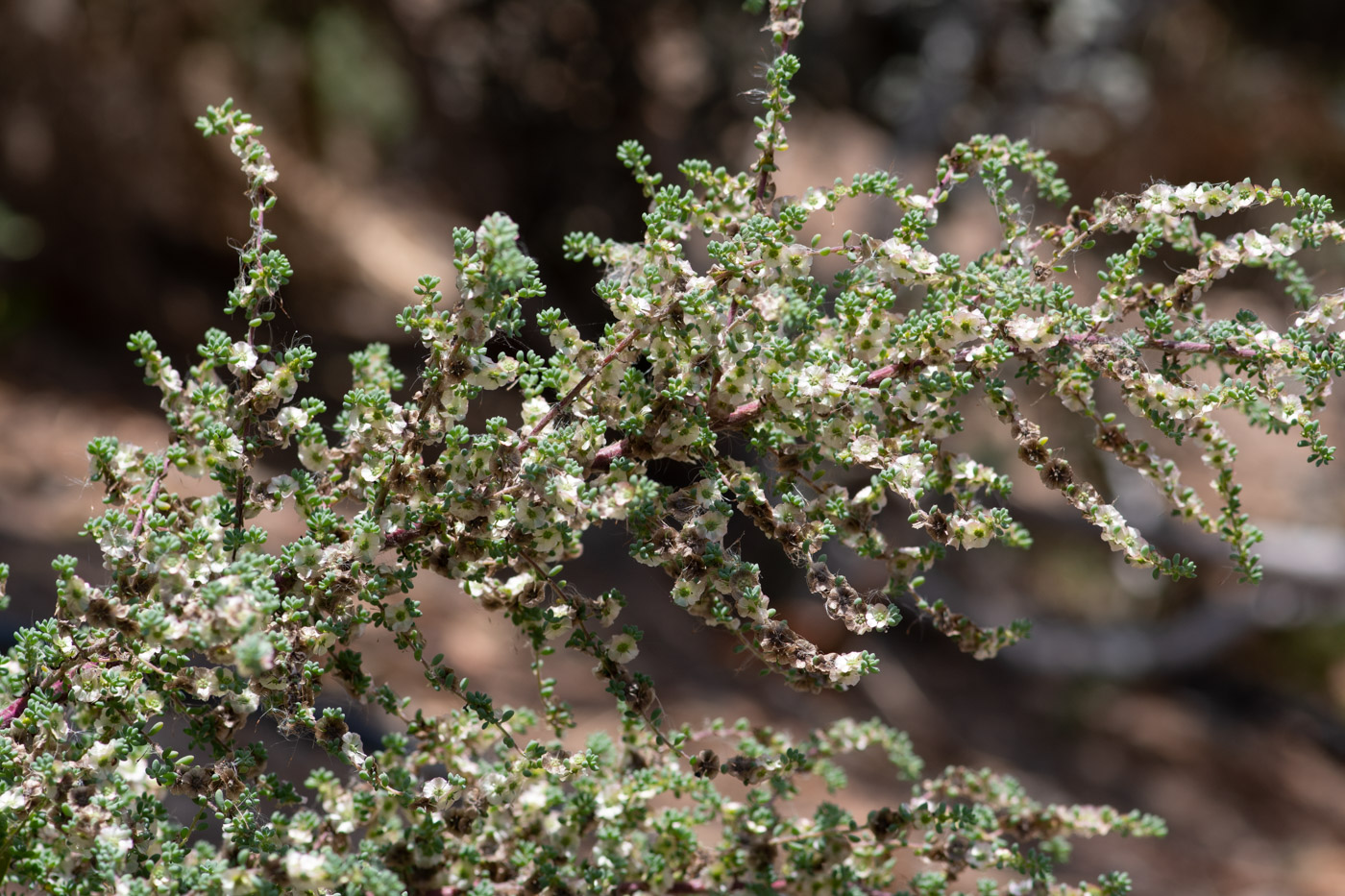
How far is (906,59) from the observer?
14.4ft

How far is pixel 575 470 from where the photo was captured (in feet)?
2.74

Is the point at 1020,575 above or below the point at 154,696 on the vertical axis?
above

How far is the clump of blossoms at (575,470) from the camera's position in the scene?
0.86 meters

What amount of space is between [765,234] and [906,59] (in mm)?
3896

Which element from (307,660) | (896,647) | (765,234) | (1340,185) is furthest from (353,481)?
(1340,185)

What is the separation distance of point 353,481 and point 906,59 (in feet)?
13.2

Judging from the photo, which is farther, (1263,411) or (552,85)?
(552,85)

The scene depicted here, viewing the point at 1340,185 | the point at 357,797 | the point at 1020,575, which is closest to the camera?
the point at 357,797

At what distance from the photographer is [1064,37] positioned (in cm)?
416

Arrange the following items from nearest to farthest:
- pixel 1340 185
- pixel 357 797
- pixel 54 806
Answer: pixel 54 806, pixel 357 797, pixel 1340 185

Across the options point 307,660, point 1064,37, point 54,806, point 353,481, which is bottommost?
point 54,806

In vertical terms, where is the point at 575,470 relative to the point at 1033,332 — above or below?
below

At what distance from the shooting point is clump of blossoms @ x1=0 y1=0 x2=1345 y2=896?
2.81 ft

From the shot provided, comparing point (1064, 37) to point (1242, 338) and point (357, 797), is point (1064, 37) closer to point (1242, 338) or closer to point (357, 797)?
point (1242, 338)
